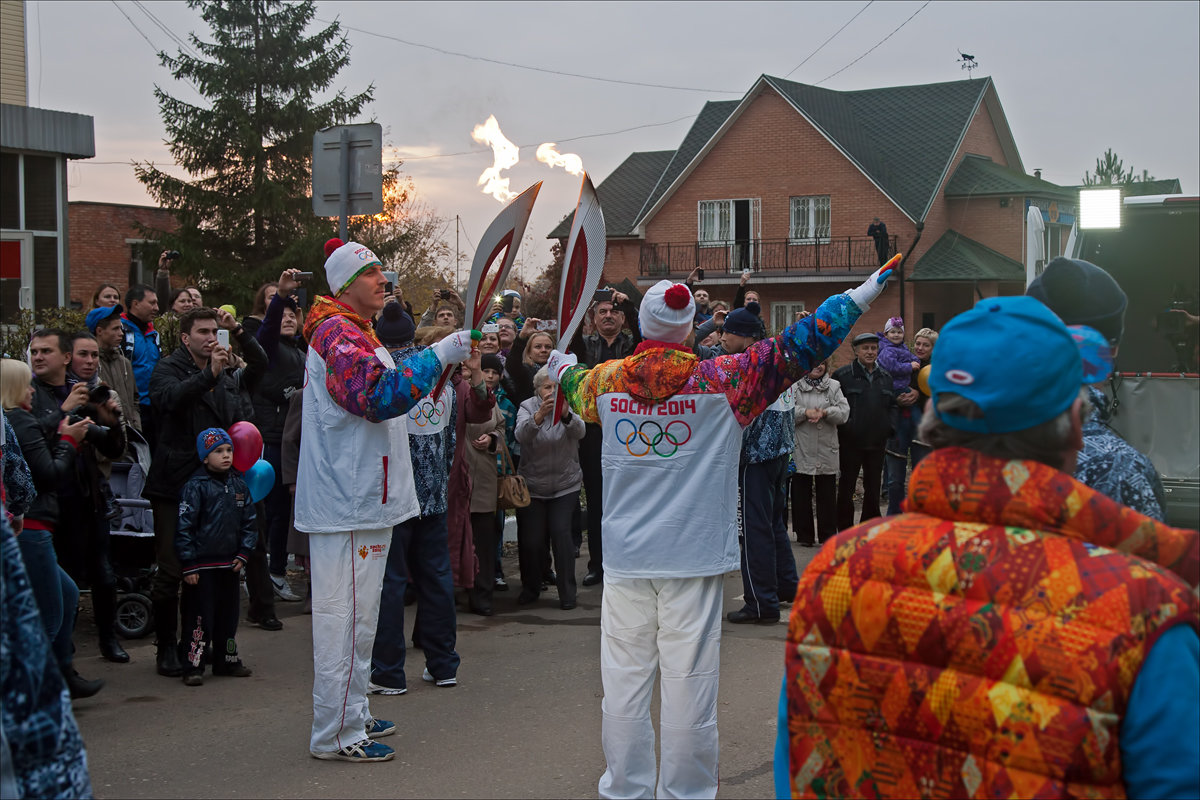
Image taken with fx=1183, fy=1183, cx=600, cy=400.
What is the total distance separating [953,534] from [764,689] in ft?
15.2

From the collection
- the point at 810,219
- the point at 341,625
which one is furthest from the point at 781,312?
the point at 341,625

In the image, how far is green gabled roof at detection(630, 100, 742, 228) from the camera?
131 feet

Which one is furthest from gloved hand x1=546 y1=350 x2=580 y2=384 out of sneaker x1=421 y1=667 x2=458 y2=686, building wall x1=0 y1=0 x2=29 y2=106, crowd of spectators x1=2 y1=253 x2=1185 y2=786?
building wall x1=0 y1=0 x2=29 y2=106

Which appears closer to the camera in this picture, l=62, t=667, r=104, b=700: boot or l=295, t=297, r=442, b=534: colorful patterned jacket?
l=295, t=297, r=442, b=534: colorful patterned jacket

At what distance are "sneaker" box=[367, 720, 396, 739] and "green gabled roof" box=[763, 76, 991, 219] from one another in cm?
3334

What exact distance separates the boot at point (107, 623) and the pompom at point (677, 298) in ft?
14.5

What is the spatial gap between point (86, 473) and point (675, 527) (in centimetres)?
416

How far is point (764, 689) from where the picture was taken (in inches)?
255

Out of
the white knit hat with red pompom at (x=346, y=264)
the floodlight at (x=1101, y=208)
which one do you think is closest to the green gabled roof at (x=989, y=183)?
the floodlight at (x=1101, y=208)

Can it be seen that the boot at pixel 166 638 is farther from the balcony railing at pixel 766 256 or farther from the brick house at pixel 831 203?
the balcony railing at pixel 766 256

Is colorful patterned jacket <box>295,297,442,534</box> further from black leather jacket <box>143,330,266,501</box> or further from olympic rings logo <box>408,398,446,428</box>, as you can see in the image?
black leather jacket <box>143,330,266,501</box>

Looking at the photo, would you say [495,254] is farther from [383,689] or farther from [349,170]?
[349,170]

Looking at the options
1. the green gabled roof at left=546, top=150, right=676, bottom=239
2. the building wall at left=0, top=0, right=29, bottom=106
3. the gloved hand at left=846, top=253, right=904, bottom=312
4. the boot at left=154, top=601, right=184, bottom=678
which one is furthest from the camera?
the green gabled roof at left=546, top=150, right=676, bottom=239

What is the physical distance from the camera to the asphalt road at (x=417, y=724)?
5.14 meters
